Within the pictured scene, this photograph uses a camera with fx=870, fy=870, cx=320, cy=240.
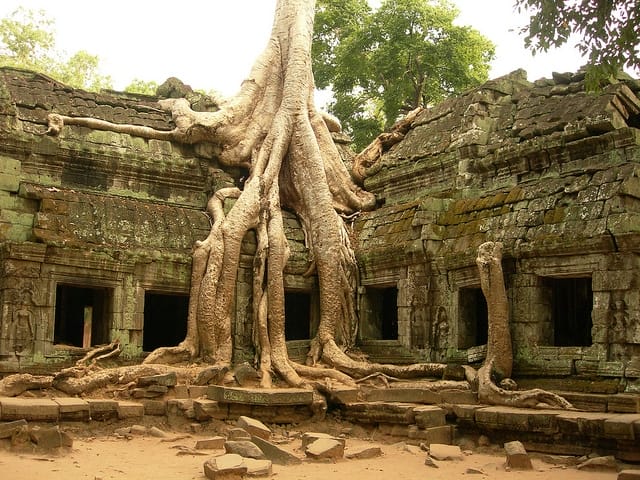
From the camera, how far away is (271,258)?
41.1 ft

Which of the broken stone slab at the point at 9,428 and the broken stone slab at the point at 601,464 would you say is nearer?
the broken stone slab at the point at 601,464

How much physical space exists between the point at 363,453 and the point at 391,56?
14224 mm

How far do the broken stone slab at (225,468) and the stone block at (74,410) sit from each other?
7.92 ft

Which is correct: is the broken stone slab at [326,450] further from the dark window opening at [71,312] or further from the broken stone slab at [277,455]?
the dark window opening at [71,312]

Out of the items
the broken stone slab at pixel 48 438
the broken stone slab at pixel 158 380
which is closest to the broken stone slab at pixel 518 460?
the broken stone slab at pixel 48 438

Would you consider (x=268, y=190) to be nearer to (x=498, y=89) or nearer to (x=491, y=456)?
(x=498, y=89)

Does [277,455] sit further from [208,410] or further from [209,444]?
[208,410]

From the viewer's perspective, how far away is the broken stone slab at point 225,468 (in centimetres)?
732

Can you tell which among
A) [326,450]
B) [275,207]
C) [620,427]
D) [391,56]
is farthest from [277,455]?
[391,56]

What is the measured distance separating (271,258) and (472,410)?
414cm

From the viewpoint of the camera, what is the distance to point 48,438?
8.25 metres

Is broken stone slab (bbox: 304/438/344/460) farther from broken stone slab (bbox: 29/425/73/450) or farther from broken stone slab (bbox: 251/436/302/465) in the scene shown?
broken stone slab (bbox: 29/425/73/450)

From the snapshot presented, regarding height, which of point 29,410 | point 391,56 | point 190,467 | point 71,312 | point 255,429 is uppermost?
point 391,56

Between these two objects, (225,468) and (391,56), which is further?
(391,56)
